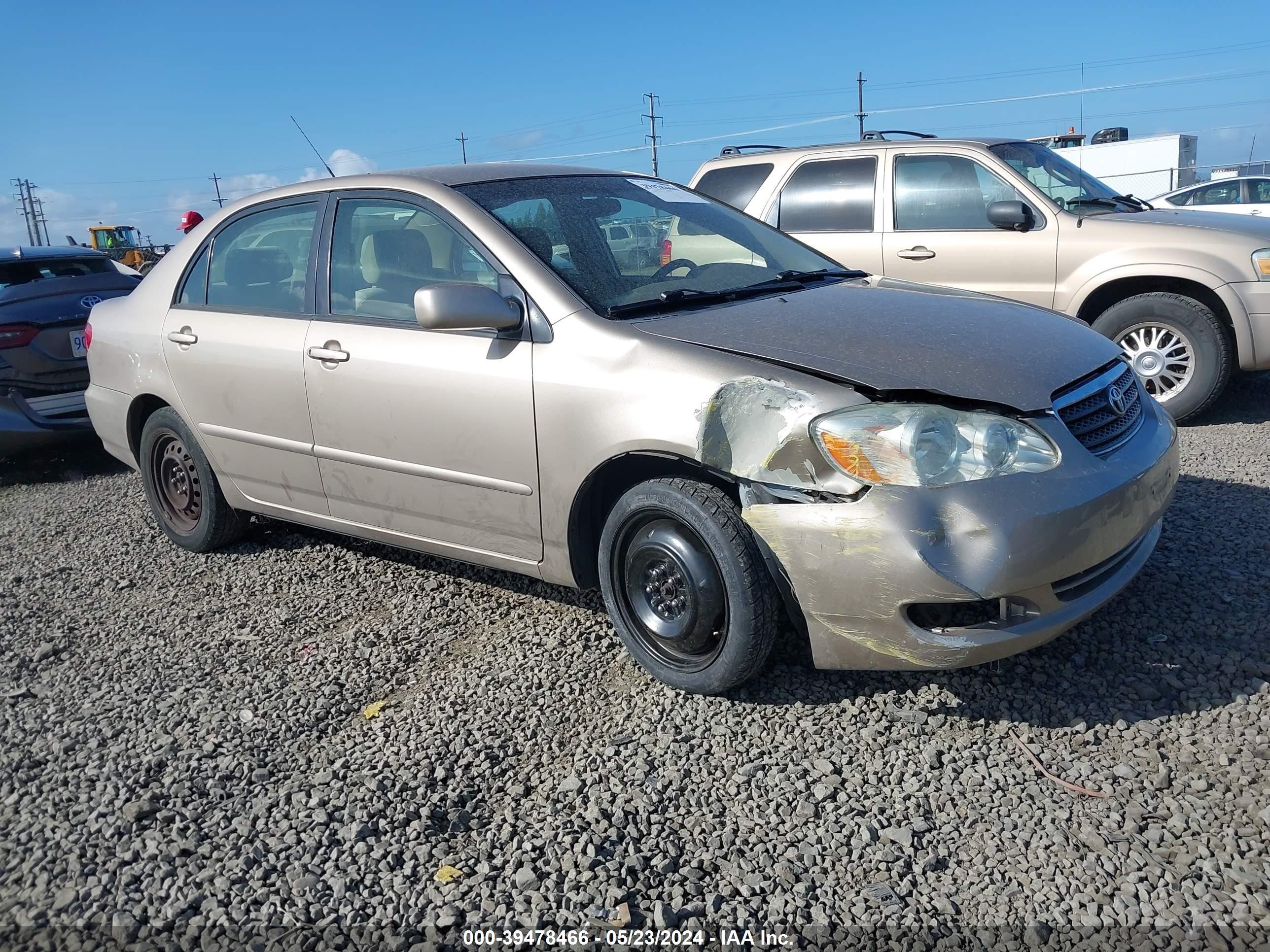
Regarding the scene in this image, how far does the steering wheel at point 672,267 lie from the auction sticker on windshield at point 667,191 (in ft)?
1.81

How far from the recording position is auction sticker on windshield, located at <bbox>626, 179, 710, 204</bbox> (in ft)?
14.3

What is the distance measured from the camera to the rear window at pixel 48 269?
7148 mm

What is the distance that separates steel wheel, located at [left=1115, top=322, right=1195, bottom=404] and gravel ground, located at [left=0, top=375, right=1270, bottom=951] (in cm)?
236

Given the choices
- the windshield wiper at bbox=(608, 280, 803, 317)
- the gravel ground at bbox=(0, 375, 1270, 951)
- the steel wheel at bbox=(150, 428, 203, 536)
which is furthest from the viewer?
the steel wheel at bbox=(150, 428, 203, 536)

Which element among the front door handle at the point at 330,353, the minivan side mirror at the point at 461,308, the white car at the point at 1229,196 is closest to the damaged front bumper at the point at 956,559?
the minivan side mirror at the point at 461,308

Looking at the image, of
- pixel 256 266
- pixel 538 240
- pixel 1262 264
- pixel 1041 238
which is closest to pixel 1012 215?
pixel 1041 238

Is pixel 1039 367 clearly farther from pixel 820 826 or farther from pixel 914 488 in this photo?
pixel 820 826

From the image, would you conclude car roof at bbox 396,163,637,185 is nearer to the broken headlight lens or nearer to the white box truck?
the broken headlight lens

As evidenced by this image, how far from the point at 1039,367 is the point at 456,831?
7.17 ft

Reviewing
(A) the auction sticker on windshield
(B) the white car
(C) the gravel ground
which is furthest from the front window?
(B) the white car

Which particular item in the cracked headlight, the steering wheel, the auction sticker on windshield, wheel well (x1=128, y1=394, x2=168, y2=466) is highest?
the auction sticker on windshield

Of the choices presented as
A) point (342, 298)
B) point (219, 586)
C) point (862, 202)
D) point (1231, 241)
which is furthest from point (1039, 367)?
point (862, 202)

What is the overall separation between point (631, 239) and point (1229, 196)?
19.2m

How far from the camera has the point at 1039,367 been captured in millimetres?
3088
